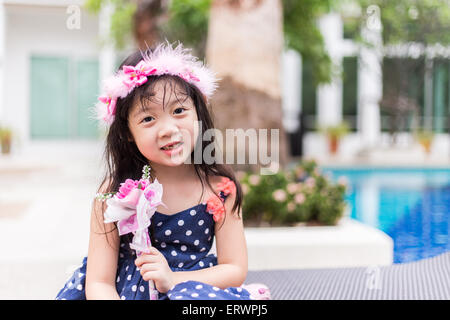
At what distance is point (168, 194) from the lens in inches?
65.7

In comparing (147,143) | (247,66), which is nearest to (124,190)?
(147,143)

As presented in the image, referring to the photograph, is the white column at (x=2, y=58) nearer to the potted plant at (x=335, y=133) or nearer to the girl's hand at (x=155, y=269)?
the potted plant at (x=335, y=133)

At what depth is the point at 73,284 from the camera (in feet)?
5.48

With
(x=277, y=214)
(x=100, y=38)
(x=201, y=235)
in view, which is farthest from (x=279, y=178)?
(x=100, y=38)

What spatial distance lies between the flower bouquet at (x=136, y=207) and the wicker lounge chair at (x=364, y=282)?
1.05m

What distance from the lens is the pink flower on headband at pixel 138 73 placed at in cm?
155

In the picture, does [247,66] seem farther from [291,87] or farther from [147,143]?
[291,87]

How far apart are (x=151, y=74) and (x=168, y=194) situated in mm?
356

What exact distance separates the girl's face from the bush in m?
2.45

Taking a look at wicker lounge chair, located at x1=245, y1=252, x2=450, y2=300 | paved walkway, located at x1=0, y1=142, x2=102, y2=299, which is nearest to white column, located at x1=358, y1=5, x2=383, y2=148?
paved walkway, located at x1=0, y1=142, x2=102, y2=299

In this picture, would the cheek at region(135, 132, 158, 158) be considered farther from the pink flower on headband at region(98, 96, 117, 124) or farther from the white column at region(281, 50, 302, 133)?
the white column at region(281, 50, 302, 133)

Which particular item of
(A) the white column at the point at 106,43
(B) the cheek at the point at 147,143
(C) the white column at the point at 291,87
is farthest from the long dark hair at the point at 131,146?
(C) the white column at the point at 291,87

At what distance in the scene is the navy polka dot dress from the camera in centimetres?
160
